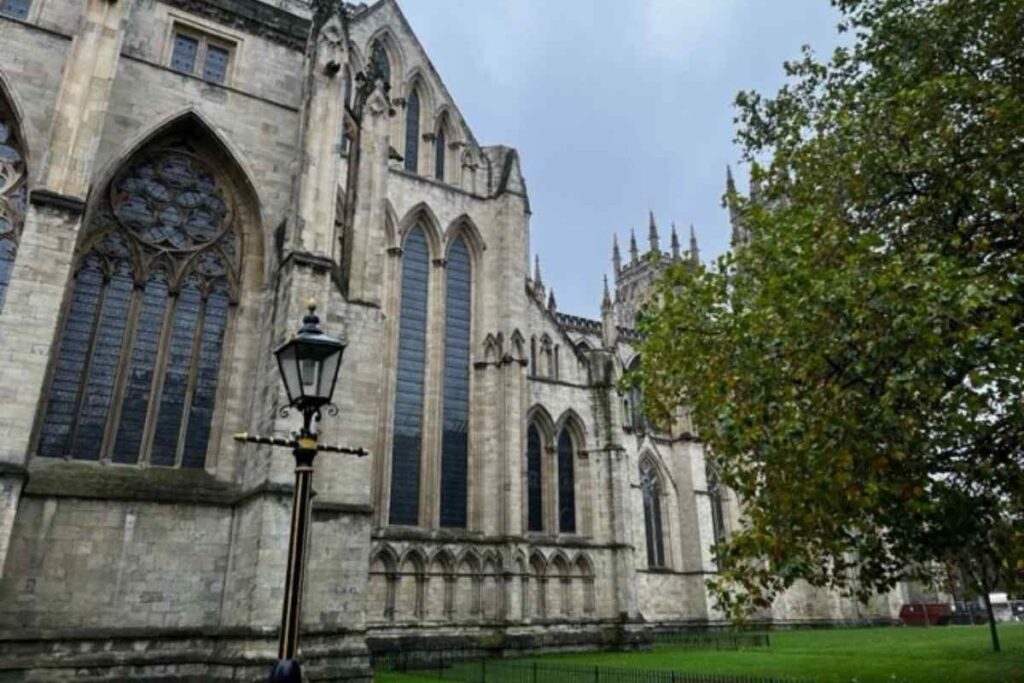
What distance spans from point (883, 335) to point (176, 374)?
1256 centimetres

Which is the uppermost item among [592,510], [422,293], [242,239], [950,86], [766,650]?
[422,293]

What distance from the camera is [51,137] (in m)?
12.3

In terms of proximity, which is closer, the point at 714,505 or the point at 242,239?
the point at 242,239

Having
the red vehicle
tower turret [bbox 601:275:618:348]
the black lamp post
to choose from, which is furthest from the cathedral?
the red vehicle

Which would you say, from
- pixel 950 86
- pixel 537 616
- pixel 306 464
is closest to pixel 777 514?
pixel 306 464

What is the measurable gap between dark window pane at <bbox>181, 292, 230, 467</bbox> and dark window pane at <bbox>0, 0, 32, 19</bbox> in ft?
22.5

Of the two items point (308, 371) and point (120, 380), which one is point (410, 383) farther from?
point (308, 371)

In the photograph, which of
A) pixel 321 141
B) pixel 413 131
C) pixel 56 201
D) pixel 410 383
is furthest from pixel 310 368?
pixel 413 131

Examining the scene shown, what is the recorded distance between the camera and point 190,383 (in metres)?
14.1

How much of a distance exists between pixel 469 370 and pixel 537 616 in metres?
8.11

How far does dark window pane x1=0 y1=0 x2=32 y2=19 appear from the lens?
14.3 metres

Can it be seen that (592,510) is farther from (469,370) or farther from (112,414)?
(112,414)

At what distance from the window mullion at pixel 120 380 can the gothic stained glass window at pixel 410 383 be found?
29.7ft

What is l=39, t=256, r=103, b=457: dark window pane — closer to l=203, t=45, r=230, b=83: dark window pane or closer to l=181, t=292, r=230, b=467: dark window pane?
l=181, t=292, r=230, b=467: dark window pane
